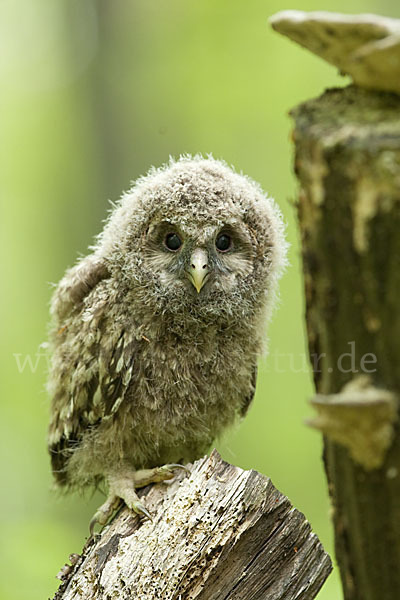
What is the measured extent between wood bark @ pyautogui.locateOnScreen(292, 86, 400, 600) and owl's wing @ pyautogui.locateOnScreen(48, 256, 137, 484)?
1683mm

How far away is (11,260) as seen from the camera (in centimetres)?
881

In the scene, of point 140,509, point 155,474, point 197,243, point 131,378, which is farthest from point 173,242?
point 140,509

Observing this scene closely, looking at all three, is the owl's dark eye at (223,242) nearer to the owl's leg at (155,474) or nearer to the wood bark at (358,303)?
the owl's leg at (155,474)

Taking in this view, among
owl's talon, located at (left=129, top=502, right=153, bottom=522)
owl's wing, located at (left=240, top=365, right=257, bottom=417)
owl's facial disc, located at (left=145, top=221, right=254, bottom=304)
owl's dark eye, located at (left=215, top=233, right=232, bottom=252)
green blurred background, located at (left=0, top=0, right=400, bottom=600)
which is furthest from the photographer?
green blurred background, located at (left=0, top=0, right=400, bottom=600)

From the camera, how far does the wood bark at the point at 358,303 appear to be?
1.38m

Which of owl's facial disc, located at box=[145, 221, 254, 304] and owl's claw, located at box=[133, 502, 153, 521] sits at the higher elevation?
owl's facial disc, located at box=[145, 221, 254, 304]

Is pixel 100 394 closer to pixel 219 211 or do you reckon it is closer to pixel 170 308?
pixel 170 308

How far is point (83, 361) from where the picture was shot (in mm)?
3248

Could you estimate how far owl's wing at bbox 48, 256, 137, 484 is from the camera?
314 cm

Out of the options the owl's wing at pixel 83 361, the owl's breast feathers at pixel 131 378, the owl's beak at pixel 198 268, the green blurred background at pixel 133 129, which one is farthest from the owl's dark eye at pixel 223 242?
the green blurred background at pixel 133 129

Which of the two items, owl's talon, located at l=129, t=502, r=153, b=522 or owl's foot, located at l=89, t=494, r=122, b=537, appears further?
owl's foot, located at l=89, t=494, r=122, b=537

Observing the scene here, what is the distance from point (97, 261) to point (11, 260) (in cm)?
577

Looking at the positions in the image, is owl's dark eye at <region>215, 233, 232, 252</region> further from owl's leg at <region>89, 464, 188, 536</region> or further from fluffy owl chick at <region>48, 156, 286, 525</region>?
owl's leg at <region>89, 464, 188, 536</region>

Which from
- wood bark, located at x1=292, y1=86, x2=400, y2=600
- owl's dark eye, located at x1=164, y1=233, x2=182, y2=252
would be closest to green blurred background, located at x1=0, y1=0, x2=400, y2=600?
owl's dark eye, located at x1=164, y1=233, x2=182, y2=252
